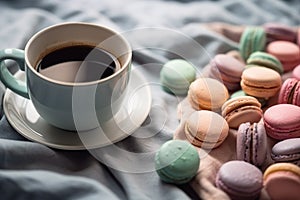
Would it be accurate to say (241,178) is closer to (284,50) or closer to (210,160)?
(210,160)

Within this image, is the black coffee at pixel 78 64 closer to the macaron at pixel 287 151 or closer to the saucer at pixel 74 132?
the saucer at pixel 74 132

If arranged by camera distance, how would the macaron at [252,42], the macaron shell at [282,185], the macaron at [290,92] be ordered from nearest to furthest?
1. the macaron shell at [282,185]
2. the macaron at [290,92]
3. the macaron at [252,42]

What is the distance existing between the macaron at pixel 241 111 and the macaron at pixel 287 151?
53 millimetres

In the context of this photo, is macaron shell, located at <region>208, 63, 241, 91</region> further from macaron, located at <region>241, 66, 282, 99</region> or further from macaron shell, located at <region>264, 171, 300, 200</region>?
macaron shell, located at <region>264, 171, 300, 200</region>

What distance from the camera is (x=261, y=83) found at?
2.25 ft

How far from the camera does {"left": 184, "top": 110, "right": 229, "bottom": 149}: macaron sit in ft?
2.08

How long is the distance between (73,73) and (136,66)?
0.14m

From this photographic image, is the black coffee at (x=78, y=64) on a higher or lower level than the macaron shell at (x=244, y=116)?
higher

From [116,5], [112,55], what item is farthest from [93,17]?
[112,55]

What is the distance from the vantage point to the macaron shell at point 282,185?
0.57 metres

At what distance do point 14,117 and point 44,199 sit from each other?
0.40ft

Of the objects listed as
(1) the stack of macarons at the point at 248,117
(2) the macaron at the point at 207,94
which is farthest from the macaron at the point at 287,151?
(2) the macaron at the point at 207,94

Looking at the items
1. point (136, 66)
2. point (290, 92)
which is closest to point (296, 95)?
point (290, 92)

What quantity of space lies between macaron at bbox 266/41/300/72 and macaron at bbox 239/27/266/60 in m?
0.02
